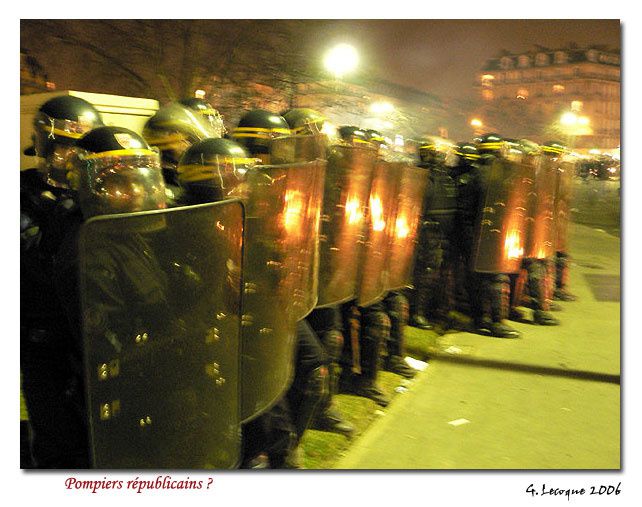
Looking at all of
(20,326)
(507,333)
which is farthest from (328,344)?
(507,333)

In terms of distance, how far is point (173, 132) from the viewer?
4113 mm

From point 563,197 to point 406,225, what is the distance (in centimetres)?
340

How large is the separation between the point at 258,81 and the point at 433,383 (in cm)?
699

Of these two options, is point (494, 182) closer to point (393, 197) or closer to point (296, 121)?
point (393, 197)

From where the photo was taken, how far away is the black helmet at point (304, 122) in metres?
4.99

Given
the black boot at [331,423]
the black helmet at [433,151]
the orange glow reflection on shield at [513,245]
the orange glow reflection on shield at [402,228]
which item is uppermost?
the black helmet at [433,151]

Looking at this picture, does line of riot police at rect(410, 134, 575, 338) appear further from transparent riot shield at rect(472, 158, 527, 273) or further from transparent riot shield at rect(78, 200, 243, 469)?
transparent riot shield at rect(78, 200, 243, 469)

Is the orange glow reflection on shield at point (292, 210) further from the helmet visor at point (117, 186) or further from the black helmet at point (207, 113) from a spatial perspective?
the black helmet at point (207, 113)

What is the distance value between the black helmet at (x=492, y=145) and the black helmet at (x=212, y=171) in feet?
15.2

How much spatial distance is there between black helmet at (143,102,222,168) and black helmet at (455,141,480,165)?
3440 millimetres

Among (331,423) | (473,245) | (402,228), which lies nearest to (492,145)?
(473,245)

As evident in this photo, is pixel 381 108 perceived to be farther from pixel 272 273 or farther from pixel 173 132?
pixel 272 273

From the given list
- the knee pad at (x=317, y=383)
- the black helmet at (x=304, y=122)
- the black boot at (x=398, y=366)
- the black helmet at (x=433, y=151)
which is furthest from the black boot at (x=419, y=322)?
the knee pad at (x=317, y=383)

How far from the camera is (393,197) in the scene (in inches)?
192
